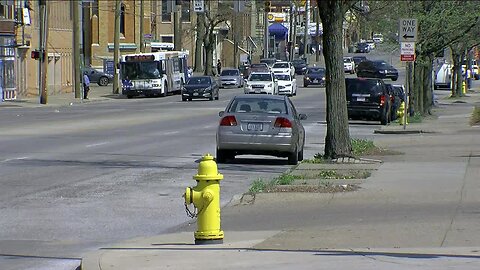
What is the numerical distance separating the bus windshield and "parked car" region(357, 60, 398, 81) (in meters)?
18.8

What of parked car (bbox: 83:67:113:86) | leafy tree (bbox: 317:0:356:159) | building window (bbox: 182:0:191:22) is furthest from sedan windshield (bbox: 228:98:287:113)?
building window (bbox: 182:0:191:22)

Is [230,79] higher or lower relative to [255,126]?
lower

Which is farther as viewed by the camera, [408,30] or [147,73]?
[147,73]

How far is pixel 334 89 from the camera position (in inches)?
832

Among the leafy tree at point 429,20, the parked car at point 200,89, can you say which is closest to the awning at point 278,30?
the parked car at point 200,89

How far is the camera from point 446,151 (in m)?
25.2

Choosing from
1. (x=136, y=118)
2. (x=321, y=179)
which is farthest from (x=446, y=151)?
(x=136, y=118)

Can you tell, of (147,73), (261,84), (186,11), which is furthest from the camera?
(186,11)

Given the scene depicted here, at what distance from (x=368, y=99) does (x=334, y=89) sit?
1933 centimetres

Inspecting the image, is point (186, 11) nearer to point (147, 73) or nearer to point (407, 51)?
point (147, 73)

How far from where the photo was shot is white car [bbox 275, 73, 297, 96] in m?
66.6

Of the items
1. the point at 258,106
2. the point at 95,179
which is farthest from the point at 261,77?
the point at 95,179

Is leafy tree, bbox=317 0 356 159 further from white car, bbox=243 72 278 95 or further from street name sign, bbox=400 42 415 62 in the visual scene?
white car, bbox=243 72 278 95

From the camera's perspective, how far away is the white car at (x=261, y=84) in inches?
2447
